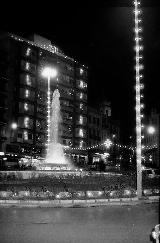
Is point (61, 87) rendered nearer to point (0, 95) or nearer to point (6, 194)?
point (0, 95)

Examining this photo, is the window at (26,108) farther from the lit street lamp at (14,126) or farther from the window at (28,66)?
the window at (28,66)

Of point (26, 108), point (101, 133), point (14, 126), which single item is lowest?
point (101, 133)

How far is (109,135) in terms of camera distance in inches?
4688

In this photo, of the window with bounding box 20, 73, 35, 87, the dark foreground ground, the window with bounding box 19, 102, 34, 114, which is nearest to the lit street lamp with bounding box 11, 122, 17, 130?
the window with bounding box 19, 102, 34, 114

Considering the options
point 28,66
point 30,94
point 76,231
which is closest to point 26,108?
point 30,94

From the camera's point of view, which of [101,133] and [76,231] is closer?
[76,231]

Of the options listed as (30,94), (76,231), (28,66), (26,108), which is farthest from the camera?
(28,66)

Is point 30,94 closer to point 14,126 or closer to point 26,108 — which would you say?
point 26,108

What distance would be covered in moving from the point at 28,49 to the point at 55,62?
31.9ft

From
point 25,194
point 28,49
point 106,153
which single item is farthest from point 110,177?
point 106,153


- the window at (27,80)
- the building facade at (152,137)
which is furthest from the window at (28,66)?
the building facade at (152,137)

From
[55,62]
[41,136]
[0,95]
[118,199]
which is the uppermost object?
[55,62]

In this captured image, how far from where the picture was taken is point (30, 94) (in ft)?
284

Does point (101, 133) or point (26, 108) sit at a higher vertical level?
point (26, 108)
